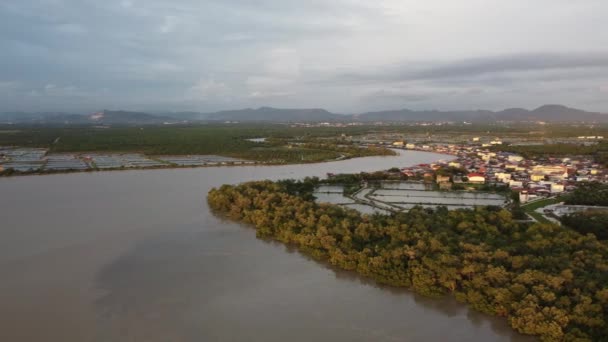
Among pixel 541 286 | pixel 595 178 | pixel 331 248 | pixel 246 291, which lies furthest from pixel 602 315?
pixel 595 178

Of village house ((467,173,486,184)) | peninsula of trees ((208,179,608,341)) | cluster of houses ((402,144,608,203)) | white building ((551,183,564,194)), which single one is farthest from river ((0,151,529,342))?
village house ((467,173,486,184))

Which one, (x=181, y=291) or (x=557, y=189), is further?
(x=557, y=189)

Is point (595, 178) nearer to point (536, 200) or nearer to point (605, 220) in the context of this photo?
point (536, 200)

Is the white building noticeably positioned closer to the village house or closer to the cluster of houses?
the cluster of houses

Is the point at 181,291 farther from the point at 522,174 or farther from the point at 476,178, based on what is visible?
the point at 522,174

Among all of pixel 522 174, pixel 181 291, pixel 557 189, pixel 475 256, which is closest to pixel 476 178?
pixel 557 189

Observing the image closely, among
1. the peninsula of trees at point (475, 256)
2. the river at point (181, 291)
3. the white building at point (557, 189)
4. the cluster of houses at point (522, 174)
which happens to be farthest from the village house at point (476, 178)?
the river at point (181, 291)
